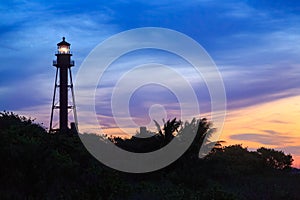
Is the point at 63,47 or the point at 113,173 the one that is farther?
the point at 63,47

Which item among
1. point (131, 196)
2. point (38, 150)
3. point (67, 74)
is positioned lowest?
point (131, 196)

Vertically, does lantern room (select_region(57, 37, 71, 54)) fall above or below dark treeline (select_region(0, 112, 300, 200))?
above

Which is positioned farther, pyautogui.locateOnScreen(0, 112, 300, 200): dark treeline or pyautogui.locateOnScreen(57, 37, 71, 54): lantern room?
pyautogui.locateOnScreen(57, 37, 71, 54): lantern room

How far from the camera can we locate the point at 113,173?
61.9 feet

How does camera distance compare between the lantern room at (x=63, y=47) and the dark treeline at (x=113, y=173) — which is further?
the lantern room at (x=63, y=47)

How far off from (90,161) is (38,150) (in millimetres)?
11445

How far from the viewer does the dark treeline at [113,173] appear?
59.3 feet

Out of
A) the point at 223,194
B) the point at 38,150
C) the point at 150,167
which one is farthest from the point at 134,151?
the point at 223,194

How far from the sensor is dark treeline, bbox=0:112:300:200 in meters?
18.1

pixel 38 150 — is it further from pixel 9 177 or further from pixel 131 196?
pixel 131 196

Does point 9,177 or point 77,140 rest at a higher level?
point 77,140

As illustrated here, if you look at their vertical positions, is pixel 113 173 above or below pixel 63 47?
below

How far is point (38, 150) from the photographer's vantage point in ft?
67.7

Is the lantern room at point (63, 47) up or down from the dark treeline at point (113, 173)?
up
